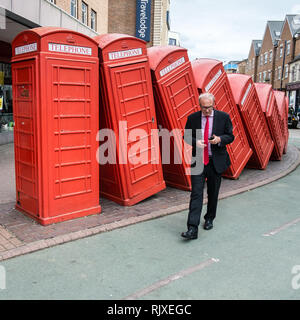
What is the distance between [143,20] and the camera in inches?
1151

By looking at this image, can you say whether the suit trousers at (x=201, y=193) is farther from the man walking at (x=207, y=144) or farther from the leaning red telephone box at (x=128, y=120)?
the leaning red telephone box at (x=128, y=120)

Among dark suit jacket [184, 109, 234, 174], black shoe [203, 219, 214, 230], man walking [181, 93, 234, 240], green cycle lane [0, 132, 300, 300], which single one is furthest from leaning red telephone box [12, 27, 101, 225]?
black shoe [203, 219, 214, 230]

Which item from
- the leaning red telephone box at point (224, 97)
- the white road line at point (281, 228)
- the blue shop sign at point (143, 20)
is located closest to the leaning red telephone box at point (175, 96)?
the leaning red telephone box at point (224, 97)

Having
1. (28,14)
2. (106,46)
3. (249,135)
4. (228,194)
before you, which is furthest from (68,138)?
(28,14)

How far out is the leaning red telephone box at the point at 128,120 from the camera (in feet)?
17.1

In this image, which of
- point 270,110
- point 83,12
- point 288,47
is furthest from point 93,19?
point 288,47

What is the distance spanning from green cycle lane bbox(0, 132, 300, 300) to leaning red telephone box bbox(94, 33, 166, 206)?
90 centimetres

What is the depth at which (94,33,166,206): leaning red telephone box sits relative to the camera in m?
5.22

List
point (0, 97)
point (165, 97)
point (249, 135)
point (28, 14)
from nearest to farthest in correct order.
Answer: point (165, 97) → point (249, 135) → point (28, 14) → point (0, 97)

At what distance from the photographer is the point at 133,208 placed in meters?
5.68

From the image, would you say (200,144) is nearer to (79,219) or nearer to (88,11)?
(79,219)

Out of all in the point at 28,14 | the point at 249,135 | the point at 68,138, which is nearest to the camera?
the point at 68,138
